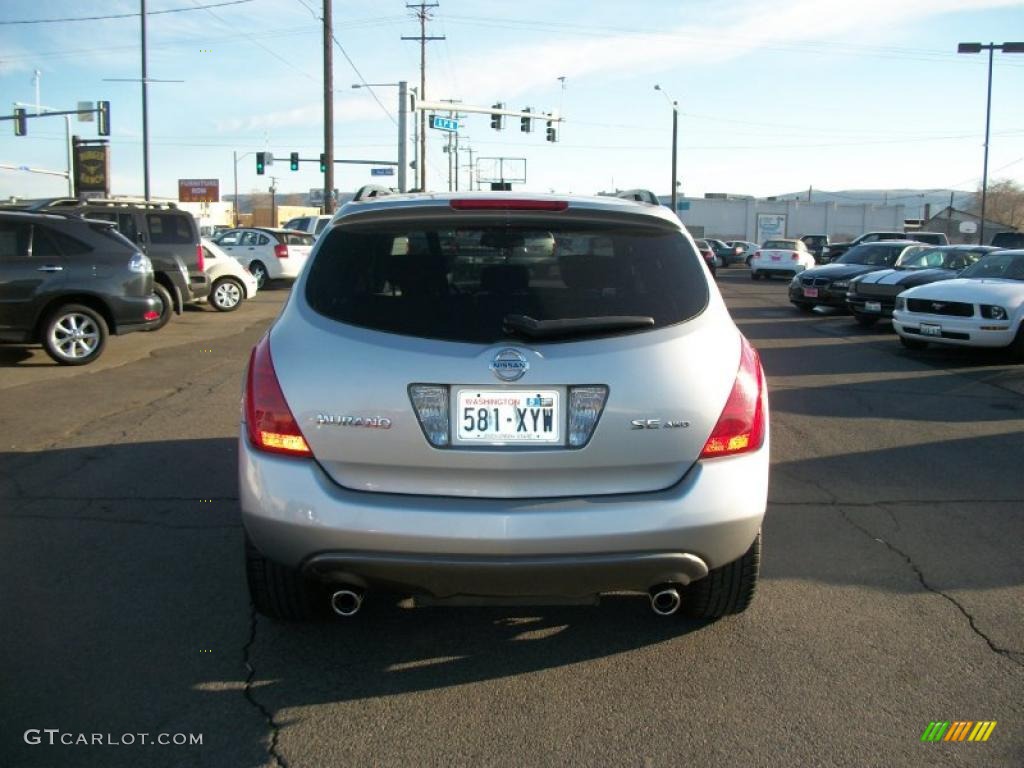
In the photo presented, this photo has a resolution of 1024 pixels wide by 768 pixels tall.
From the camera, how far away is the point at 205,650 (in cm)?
377

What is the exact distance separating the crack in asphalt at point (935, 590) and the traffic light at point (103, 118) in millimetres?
37810

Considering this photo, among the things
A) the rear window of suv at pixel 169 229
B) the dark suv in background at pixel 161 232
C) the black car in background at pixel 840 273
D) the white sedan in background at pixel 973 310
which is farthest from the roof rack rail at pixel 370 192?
the black car in background at pixel 840 273

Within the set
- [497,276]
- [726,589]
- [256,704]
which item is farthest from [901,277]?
[256,704]

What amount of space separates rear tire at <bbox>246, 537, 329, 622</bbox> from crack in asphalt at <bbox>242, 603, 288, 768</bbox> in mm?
152

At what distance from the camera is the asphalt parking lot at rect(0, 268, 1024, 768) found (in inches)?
123

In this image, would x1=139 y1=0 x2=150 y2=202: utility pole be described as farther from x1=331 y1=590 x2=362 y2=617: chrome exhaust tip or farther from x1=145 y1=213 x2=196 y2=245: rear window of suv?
x1=331 y1=590 x2=362 y2=617: chrome exhaust tip

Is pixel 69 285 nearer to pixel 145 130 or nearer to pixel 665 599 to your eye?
A: pixel 665 599

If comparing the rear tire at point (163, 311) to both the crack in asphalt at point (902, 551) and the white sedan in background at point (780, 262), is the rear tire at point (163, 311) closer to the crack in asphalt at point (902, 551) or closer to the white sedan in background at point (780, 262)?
the crack in asphalt at point (902, 551)

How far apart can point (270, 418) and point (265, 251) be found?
23112 millimetres

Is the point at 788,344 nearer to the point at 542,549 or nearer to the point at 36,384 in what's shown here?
the point at 36,384

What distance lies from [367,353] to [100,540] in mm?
2655

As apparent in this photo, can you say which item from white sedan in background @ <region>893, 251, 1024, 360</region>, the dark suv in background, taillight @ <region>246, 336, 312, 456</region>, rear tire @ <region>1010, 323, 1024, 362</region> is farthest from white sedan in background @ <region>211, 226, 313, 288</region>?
taillight @ <region>246, 336, 312, 456</region>

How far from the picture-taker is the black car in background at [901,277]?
620 inches

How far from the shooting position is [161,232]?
16.3m
